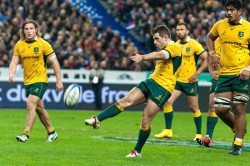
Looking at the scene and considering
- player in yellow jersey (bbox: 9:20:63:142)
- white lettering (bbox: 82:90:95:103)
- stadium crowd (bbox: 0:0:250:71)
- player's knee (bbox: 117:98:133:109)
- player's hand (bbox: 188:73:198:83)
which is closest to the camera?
player's knee (bbox: 117:98:133:109)

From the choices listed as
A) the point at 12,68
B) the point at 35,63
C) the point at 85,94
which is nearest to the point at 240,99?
the point at 35,63

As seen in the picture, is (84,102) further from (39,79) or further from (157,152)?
(157,152)

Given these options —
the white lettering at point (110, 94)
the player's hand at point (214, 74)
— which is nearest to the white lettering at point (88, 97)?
the white lettering at point (110, 94)

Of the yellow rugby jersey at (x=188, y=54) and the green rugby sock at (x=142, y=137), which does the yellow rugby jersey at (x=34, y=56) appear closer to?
the yellow rugby jersey at (x=188, y=54)

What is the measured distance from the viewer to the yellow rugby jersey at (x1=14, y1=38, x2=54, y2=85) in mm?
15852

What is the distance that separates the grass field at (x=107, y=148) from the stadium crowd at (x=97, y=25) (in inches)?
436

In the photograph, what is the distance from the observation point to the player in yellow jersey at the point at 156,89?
510 inches

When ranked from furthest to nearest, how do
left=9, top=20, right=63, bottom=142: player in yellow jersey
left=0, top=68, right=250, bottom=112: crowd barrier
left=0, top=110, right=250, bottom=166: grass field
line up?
left=0, top=68, right=250, bottom=112: crowd barrier → left=9, top=20, right=63, bottom=142: player in yellow jersey → left=0, top=110, right=250, bottom=166: grass field

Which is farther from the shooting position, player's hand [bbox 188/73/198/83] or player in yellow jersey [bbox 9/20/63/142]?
player's hand [bbox 188/73/198/83]

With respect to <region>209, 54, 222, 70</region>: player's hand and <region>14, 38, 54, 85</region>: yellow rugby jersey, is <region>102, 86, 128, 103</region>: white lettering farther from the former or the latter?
<region>209, 54, 222, 70</region>: player's hand

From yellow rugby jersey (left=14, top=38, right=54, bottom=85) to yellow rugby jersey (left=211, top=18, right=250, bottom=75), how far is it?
12.6ft

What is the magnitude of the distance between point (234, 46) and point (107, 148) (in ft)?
9.83

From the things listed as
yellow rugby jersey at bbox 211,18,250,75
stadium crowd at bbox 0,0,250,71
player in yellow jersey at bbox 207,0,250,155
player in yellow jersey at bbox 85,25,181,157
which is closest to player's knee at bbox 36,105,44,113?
player in yellow jersey at bbox 85,25,181,157

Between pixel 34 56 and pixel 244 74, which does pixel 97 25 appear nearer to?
pixel 34 56
